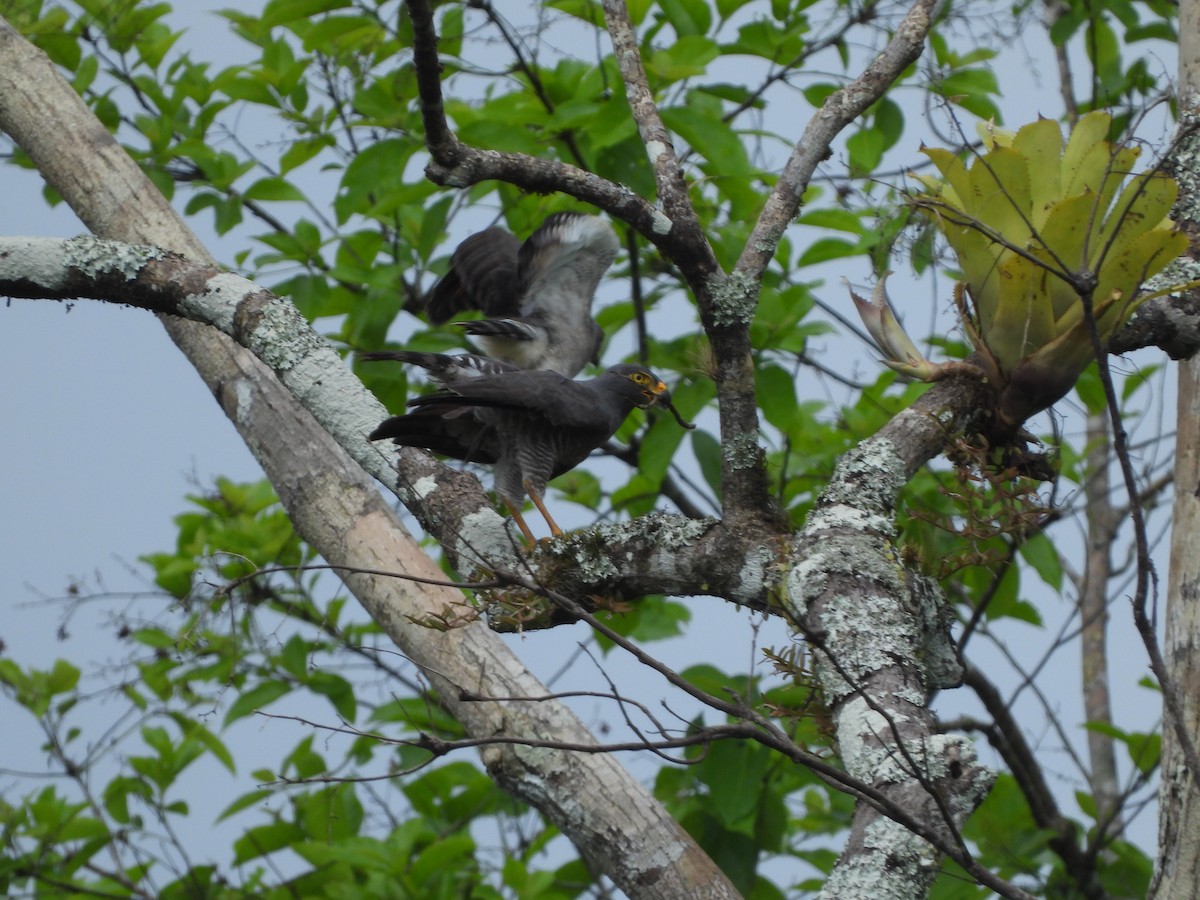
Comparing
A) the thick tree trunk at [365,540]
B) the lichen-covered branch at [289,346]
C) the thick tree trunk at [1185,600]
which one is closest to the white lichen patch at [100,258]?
the lichen-covered branch at [289,346]

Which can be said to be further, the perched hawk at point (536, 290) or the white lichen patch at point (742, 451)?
the perched hawk at point (536, 290)

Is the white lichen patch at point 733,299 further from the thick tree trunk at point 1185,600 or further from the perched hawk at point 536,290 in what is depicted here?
the perched hawk at point 536,290

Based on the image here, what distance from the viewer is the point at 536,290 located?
14.7 ft

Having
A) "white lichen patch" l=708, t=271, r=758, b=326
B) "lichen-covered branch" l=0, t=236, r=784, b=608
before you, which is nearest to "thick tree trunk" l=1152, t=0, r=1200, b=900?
"white lichen patch" l=708, t=271, r=758, b=326

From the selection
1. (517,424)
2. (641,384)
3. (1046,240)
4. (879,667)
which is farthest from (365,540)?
(1046,240)

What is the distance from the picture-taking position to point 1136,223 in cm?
214

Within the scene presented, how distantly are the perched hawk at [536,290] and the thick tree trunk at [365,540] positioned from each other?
0.91 m

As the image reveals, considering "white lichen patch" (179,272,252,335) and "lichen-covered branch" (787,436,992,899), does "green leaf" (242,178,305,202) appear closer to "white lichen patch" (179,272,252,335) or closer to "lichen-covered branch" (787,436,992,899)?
"white lichen patch" (179,272,252,335)

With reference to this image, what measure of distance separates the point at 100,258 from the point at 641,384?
1.51 metres

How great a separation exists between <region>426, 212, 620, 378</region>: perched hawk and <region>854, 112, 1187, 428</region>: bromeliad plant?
216cm

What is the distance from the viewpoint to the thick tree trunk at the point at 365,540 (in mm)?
2793

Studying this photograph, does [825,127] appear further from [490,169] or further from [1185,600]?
[1185,600]

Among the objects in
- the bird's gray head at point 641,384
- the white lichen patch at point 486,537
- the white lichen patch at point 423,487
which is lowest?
the white lichen patch at point 486,537

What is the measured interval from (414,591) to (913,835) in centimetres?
187
